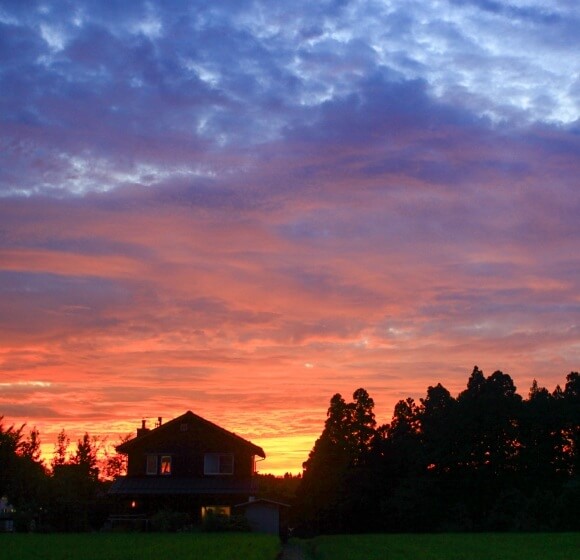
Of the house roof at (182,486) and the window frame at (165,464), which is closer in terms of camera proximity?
the house roof at (182,486)

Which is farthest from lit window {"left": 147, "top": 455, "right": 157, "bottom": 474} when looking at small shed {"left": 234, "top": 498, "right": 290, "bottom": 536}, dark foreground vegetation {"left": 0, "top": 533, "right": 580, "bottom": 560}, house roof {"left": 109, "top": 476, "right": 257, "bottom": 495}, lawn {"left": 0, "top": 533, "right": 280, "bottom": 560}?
lawn {"left": 0, "top": 533, "right": 280, "bottom": 560}

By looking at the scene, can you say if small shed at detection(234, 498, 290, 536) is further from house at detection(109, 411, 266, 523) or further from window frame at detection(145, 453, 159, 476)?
window frame at detection(145, 453, 159, 476)

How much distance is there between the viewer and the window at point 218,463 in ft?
200

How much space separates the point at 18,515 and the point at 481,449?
4003cm

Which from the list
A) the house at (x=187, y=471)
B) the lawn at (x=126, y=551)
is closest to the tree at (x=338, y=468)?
the house at (x=187, y=471)

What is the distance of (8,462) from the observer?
221ft

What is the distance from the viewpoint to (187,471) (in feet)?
201

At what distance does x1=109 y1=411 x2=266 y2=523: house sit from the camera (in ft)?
193

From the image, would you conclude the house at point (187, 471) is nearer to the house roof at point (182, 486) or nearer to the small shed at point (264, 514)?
the house roof at point (182, 486)

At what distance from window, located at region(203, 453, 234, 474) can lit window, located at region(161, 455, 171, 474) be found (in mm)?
2604

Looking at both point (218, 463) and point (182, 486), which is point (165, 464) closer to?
point (182, 486)

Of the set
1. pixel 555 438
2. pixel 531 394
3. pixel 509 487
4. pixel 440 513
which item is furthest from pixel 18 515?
pixel 531 394

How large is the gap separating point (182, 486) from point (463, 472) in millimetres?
28122

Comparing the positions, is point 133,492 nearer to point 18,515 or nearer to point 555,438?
point 18,515
